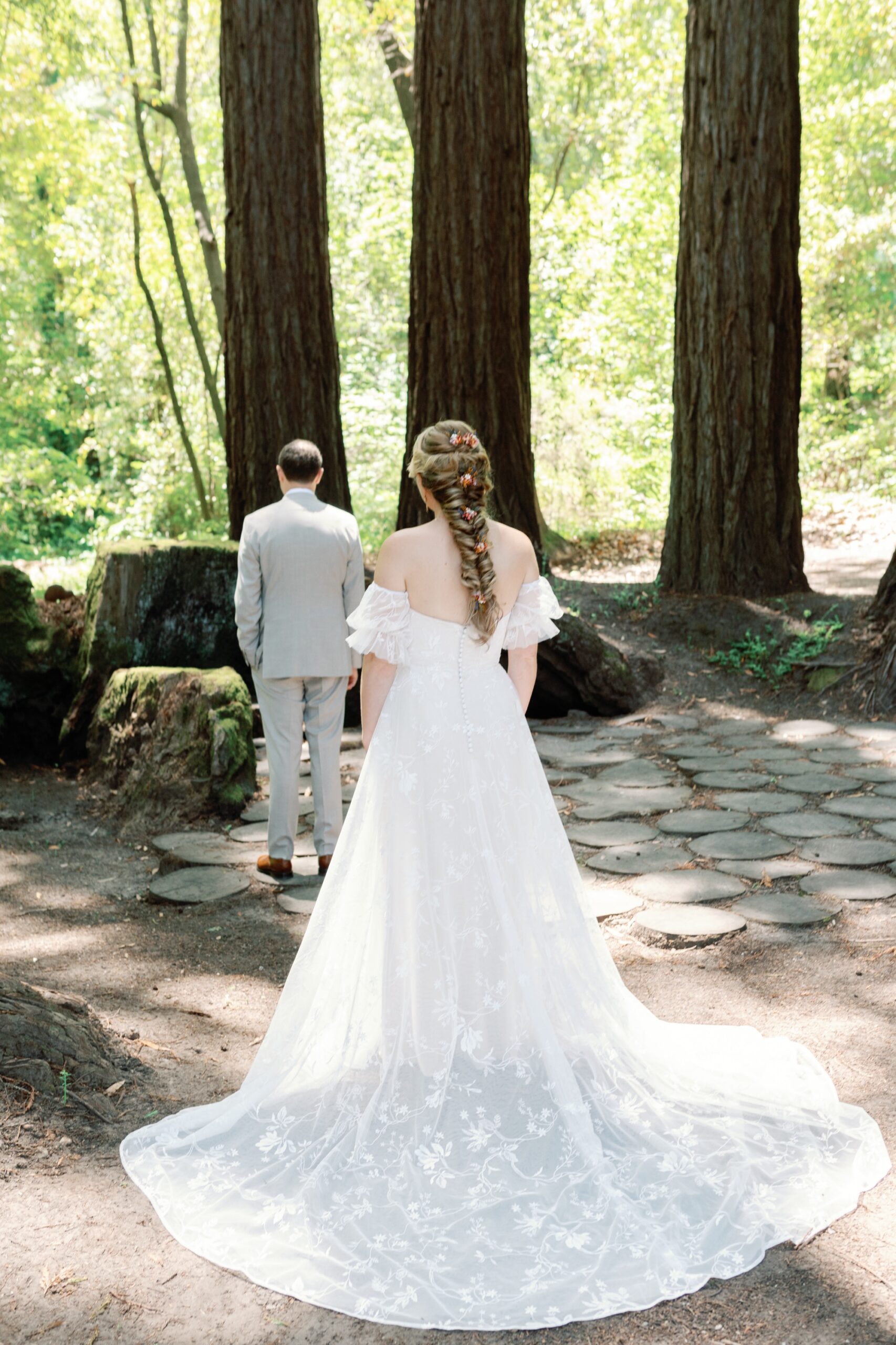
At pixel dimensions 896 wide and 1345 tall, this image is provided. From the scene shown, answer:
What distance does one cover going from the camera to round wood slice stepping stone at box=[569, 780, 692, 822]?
6.39m

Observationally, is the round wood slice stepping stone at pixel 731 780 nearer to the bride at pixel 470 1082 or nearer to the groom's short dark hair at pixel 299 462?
the groom's short dark hair at pixel 299 462

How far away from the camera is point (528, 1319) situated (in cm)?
249

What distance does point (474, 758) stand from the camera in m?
3.52

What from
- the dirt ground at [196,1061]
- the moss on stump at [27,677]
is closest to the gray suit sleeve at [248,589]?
the dirt ground at [196,1061]

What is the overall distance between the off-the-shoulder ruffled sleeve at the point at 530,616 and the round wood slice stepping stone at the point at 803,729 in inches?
177

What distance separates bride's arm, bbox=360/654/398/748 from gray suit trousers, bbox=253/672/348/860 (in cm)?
198

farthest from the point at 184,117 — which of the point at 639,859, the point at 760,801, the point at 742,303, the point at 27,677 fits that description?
the point at 639,859

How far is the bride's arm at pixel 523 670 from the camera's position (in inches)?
151

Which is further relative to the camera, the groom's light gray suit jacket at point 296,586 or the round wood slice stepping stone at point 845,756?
the round wood slice stepping stone at point 845,756

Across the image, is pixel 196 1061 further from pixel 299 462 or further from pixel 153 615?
pixel 153 615

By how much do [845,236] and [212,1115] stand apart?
19455mm

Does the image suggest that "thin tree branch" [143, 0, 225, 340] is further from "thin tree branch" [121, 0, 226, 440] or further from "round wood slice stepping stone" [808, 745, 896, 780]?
"round wood slice stepping stone" [808, 745, 896, 780]

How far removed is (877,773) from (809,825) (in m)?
1.05

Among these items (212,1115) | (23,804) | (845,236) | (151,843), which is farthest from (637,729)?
(845,236)
